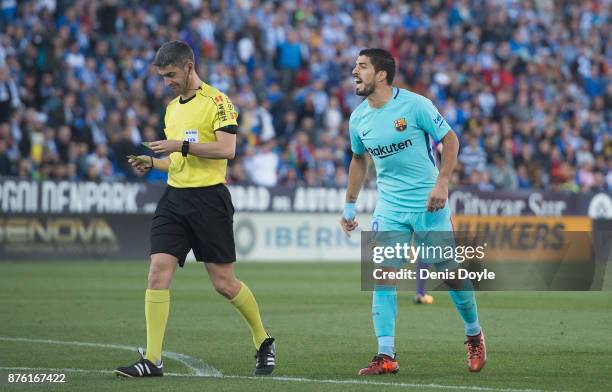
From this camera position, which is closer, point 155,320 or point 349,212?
point 155,320

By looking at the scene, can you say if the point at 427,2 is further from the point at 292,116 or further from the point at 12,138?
the point at 12,138

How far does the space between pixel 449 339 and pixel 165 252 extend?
12.3 feet

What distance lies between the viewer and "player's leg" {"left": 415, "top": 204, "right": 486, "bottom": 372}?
934cm

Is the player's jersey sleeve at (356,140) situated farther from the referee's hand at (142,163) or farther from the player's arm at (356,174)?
the referee's hand at (142,163)

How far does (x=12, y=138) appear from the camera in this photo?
935 inches

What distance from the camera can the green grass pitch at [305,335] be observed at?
8.77 m

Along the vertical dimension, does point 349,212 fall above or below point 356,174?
below

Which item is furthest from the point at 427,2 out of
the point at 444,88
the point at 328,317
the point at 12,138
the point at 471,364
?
the point at 471,364

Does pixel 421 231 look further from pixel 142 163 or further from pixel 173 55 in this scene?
pixel 173 55

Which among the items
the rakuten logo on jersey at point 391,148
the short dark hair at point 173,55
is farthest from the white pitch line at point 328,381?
the short dark hair at point 173,55

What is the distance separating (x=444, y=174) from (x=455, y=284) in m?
0.85

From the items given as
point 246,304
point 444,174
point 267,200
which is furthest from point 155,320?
point 267,200

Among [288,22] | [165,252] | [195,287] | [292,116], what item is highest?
[288,22]

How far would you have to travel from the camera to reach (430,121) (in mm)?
9367
